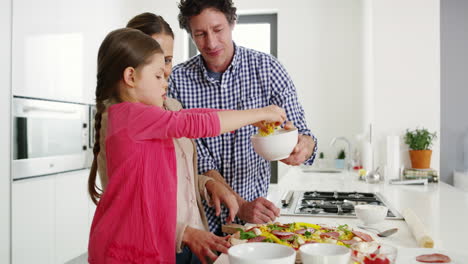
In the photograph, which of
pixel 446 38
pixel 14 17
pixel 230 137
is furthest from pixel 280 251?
pixel 446 38

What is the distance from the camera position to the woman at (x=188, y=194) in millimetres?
1116

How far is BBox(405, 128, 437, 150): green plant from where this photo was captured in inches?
109

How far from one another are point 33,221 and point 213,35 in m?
2.09

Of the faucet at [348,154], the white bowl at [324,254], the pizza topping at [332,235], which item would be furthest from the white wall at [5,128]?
the faucet at [348,154]

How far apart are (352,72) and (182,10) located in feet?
9.77

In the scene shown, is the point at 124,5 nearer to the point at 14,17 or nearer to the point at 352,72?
the point at 14,17

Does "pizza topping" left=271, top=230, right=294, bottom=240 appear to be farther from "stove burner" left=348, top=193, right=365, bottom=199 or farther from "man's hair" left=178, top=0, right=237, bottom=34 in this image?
"stove burner" left=348, top=193, right=365, bottom=199

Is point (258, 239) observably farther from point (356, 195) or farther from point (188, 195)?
point (356, 195)

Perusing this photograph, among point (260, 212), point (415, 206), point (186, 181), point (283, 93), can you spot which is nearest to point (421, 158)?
point (415, 206)

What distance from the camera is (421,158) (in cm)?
283

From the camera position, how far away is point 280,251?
2.69 ft

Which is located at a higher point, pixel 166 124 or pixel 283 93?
pixel 283 93

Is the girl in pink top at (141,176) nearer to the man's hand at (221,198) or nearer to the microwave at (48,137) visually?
the man's hand at (221,198)

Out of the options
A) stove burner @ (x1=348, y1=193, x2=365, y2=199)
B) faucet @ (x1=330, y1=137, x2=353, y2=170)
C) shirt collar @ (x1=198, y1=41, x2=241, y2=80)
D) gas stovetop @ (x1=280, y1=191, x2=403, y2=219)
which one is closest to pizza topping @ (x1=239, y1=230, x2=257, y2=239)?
gas stovetop @ (x1=280, y1=191, x2=403, y2=219)
